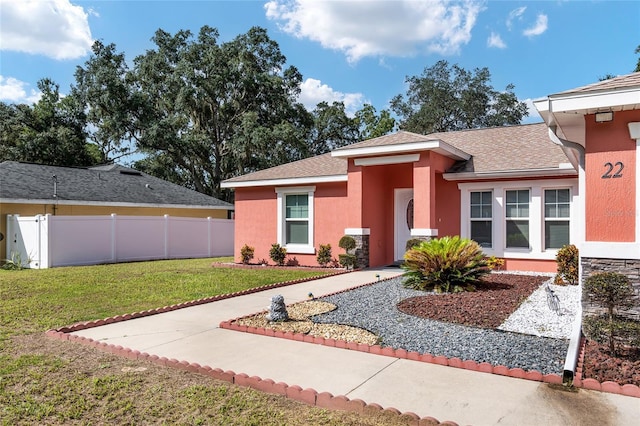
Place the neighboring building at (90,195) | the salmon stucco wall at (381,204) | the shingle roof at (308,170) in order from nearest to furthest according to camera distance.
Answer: the salmon stucco wall at (381,204)
the shingle roof at (308,170)
the neighboring building at (90,195)

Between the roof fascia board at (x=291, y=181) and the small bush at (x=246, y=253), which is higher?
the roof fascia board at (x=291, y=181)

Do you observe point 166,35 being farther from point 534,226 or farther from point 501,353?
point 501,353

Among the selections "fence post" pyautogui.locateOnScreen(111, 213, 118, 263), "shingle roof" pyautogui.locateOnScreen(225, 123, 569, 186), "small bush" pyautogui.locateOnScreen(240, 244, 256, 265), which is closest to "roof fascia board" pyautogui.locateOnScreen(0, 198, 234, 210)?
"fence post" pyautogui.locateOnScreen(111, 213, 118, 263)

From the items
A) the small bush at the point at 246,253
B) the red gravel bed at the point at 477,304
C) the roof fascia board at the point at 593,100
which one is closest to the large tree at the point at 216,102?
the small bush at the point at 246,253

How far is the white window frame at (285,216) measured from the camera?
1466cm

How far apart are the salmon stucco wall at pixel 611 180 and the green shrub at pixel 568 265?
183 inches

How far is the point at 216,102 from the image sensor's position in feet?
107

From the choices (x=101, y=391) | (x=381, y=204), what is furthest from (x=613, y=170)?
(x=381, y=204)

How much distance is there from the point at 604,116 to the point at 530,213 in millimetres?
6684

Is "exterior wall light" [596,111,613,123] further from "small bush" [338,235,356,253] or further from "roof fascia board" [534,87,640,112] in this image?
"small bush" [338,235,356,253]

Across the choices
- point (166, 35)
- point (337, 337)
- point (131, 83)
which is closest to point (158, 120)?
point (131, 83)

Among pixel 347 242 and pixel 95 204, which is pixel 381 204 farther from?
pixel 95 204

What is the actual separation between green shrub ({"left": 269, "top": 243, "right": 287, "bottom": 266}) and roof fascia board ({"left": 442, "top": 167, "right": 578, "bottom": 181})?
585 centimetres

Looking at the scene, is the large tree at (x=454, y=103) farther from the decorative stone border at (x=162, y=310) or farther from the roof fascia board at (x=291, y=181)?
the decorative stone border at (x=162, y=310)
